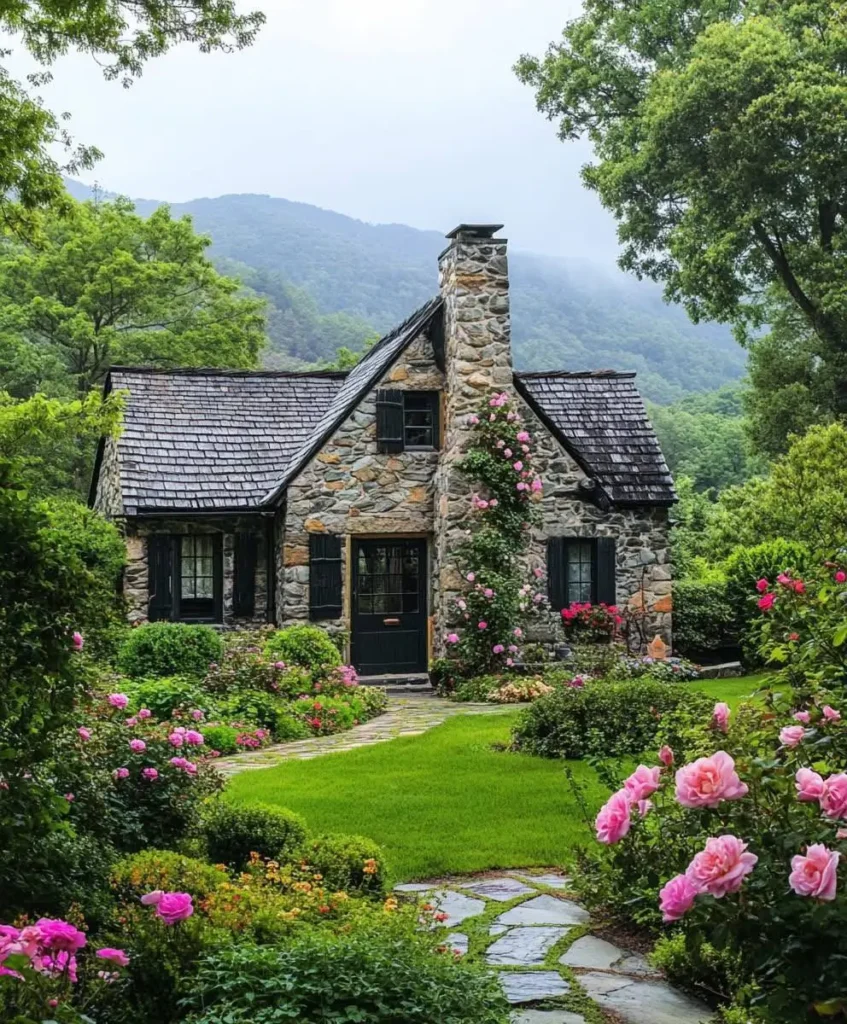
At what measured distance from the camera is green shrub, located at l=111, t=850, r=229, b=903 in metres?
4.94

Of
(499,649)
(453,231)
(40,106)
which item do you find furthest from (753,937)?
(453,231)

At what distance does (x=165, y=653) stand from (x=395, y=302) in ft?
232

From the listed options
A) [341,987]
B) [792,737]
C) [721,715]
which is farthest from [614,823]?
[721,715]

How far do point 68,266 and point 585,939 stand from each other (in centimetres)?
2610

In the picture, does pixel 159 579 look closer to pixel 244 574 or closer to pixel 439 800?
pixel 244 574

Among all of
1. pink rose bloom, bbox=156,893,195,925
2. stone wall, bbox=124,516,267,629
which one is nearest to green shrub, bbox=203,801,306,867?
pink rose bloom, bbox=156,893,195,925

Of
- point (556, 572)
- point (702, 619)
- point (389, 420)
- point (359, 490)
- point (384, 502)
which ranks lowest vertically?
point (702, 619)

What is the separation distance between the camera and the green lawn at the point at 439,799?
7.23m

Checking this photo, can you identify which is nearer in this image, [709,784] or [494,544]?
[709,784]

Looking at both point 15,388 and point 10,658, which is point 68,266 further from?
point 10,658

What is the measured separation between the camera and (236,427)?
2033cm

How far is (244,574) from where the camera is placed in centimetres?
1895

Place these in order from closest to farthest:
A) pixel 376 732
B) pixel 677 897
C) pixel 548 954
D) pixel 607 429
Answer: pixel 677 897
pixel 548 954
pixel 376 732
pixel 607 429

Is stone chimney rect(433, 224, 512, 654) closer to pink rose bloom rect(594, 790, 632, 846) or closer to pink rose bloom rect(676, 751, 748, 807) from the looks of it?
pink rose bloom rect(594, 790, 632, 846)
